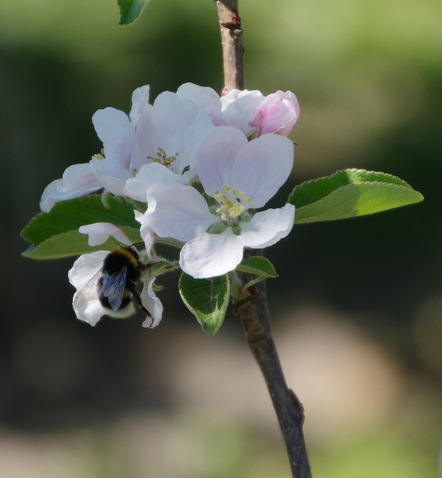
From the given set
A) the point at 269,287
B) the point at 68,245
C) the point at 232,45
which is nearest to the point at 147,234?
the point at 68,245

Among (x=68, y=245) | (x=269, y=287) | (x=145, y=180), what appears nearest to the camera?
(x=145, y=180)

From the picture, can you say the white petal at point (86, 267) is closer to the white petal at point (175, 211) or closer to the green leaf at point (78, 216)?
the green leaf at point (78, 216)

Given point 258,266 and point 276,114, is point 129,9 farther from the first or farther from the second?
point 258,266

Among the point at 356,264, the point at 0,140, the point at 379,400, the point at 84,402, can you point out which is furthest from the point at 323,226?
the point at 0,140

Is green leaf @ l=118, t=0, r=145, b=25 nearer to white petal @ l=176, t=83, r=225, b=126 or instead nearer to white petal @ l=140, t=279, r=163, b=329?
white petal @ l=176, t=83, r=225, b=126

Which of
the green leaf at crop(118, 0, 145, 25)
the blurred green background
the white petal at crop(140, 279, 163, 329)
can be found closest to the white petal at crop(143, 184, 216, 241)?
the white petal at crop(140, 279, 163, 329)

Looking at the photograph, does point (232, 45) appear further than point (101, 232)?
Yes

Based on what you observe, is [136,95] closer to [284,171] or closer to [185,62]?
[284,171]
